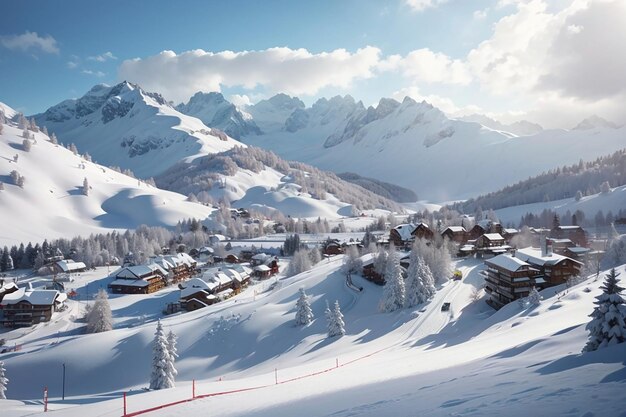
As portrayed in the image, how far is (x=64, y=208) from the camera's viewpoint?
142 metres

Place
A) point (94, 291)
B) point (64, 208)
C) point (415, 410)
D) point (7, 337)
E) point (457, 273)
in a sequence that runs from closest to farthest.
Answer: point (415, 410) < point (7, 337) < point (457, 273) < point (94, 291) < point (64, 208)

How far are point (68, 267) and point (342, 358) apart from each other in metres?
83.5

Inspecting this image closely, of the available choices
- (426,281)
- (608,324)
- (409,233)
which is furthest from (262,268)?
(608,324)

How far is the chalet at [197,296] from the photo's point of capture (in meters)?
64.1

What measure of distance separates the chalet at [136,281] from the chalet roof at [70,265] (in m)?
19.3

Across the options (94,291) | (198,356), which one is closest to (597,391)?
(198,356)

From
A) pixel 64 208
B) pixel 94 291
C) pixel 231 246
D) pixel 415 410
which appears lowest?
pixel 415 410

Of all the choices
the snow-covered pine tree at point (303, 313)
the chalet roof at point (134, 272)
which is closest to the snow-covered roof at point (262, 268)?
the chalet roof at point (134, 272)

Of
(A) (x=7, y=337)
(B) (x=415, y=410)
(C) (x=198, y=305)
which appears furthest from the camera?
(C) (x=198, y=305)

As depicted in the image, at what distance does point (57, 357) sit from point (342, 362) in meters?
30.9

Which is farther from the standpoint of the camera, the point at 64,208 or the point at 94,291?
the point at 64,208

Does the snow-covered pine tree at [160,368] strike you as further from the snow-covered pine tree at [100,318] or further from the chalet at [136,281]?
the chalet at [136,281]

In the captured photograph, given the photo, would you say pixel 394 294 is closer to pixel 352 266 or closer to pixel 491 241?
pixel 352 266

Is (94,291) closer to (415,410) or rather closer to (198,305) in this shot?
(198,305)
